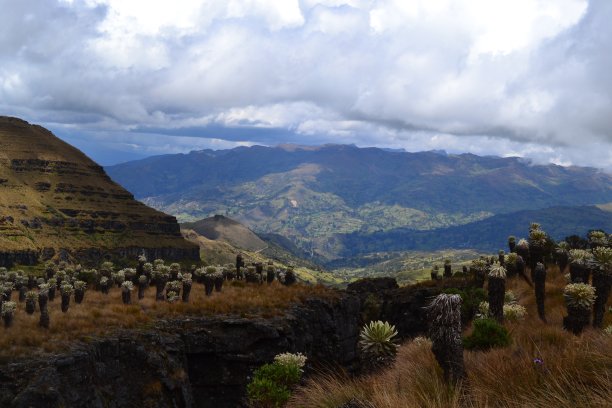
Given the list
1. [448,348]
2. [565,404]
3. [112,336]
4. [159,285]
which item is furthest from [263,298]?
[565,404]

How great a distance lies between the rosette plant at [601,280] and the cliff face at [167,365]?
24.4 meters

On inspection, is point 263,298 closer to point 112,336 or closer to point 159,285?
point 159,285

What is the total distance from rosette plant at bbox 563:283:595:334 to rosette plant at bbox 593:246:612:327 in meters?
2.56

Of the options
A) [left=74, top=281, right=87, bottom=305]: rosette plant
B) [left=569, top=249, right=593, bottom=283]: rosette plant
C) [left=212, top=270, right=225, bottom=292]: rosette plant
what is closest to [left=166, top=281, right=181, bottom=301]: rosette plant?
[left=212, top=270, right=225, bottom=292]: rosette plant

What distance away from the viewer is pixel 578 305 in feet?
65.0

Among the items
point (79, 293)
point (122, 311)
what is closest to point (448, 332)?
point (122, 311)

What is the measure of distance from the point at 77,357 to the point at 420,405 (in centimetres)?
2997

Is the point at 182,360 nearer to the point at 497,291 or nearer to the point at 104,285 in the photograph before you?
the point at 104,285

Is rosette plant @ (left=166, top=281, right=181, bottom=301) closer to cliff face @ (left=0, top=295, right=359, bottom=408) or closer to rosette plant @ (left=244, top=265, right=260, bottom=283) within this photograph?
cliff face @ (left=0, top=295, right=359, bottom=408)

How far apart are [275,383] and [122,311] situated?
31838mm

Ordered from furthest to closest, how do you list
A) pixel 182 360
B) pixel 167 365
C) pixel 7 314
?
pixel 182 360
pixel 167 365
pixel 7 314

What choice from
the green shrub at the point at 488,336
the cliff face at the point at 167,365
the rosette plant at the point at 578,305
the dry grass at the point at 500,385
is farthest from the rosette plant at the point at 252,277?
the dry grass at the point at 500,385

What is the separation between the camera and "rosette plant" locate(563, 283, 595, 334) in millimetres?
19531

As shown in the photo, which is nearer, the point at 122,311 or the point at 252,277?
the point at 122,311
